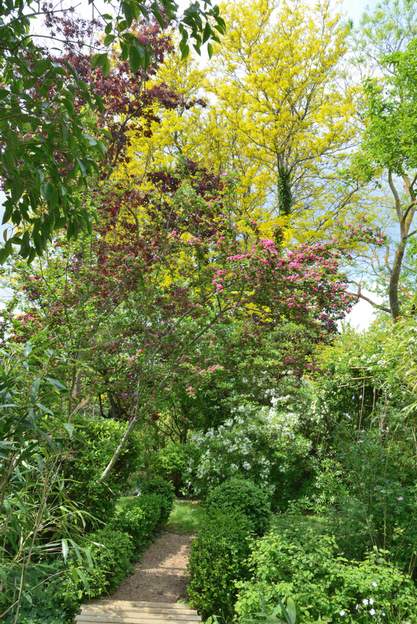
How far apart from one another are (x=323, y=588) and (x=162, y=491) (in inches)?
158

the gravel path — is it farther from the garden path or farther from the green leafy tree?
the green leafy tree

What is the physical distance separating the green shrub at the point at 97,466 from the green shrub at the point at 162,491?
1.44 feet

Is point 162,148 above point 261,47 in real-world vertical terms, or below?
below

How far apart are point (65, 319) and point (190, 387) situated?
6.26ft

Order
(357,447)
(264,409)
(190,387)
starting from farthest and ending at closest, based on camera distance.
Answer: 1. (264,409)
2. (190,387)
3. (357,447)

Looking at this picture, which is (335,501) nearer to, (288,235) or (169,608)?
(169,608)

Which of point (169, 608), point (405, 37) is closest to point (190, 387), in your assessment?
point (169, 608)

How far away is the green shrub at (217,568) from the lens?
4.75 meters

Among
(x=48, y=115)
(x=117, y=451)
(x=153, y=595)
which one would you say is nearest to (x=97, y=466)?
(x=117, y=451)

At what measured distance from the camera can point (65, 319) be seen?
613cm

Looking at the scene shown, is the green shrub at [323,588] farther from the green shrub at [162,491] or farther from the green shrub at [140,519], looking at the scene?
the green shrub at [162,491]

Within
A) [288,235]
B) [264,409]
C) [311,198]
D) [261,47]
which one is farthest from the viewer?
[311,198]

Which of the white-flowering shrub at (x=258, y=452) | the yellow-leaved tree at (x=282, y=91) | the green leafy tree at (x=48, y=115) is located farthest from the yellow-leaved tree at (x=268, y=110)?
the green leafy tree at (x=48, y=115)

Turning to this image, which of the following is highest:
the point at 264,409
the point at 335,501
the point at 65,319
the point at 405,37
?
the point at 405,37
